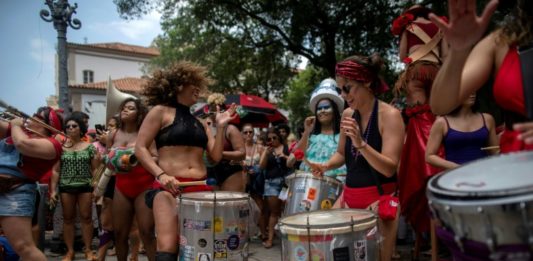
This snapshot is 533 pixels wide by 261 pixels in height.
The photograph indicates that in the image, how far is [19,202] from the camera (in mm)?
4031

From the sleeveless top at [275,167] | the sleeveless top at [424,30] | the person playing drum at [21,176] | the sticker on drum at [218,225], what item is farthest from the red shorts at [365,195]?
the sleeveless top at [275,167]

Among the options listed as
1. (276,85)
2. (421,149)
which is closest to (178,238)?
(421,149)

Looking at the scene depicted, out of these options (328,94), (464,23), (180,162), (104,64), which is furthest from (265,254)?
(104,64)

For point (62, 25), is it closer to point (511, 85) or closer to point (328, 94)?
point (328, 94)

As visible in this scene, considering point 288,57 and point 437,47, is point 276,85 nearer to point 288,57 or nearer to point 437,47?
point 288,57

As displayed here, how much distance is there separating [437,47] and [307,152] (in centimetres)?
226

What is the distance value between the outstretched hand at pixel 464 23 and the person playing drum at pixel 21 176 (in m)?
3.74

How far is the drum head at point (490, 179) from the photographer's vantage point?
1243mm

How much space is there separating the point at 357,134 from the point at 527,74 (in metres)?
1.31

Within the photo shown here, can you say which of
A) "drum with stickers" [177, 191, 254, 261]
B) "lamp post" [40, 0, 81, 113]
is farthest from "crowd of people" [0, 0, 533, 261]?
"lamp post" [40, 0, 81, 113]

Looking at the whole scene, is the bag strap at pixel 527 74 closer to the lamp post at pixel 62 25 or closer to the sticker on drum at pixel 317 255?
the sticker on drum at pixel 317 255

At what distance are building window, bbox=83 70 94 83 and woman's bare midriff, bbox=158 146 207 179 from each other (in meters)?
52.9

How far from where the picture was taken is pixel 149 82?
4285 mm

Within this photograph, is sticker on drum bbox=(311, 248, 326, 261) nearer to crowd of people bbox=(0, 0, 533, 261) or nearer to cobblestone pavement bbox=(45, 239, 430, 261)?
crowd of people bbox=(0, 0, 533, 261)
